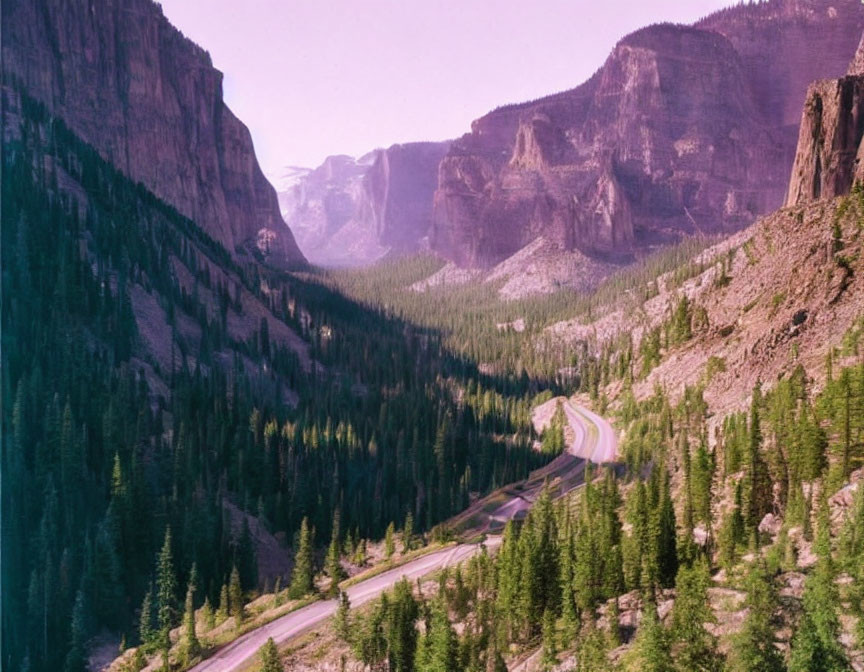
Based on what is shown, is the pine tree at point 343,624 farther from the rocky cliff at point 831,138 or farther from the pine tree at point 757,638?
the rocky cliff at point 831,138

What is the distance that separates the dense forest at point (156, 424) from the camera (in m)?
76.1

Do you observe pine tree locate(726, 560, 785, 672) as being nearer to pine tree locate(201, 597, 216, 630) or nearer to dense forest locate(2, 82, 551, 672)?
pine tree locate(201, 597, 216, 630)

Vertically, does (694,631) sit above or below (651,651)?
above

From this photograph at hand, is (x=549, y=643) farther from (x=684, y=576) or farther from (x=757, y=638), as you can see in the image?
(x=757, y=638)

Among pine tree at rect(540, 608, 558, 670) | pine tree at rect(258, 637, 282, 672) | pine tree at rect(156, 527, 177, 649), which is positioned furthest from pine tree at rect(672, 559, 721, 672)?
pine tree at rect(156, 527, 177, 649)

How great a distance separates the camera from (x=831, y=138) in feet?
332

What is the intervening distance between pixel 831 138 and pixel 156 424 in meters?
102

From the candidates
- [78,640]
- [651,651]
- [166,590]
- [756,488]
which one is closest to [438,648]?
[651,651]

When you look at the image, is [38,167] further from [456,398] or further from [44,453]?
[456,398]

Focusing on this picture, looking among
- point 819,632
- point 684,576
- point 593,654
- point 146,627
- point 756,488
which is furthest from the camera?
point 146,627

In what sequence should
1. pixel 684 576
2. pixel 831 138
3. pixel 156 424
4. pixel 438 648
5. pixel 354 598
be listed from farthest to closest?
pixel 156 424 → pixel 831 138 → pixel 354 598 → pixel 438 648 → pixel 684 576

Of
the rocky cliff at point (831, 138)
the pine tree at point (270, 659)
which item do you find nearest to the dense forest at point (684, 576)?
the pine tree at point (270, 659)

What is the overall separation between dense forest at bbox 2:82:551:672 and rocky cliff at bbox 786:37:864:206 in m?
58.4

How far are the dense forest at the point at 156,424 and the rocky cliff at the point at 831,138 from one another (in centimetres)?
5838
